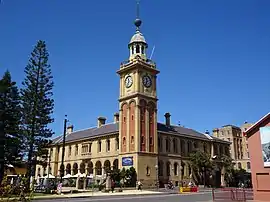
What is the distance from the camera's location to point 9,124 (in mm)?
38875

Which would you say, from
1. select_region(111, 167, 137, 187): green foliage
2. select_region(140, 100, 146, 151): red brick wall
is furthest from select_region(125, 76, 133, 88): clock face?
select_region(111, 167, 137, 187): green foliage

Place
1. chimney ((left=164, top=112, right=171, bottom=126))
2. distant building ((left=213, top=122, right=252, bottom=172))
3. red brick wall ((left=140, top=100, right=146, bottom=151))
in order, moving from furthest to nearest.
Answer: distant building ((left=213, top=122, right=252, bottom=172)), chimney ((left=164, top=112, right=171, bottom=126)), red brick wall ((left=140, top=100, right=146, bottom=151))

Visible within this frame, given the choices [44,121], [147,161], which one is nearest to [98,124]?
[147,161]

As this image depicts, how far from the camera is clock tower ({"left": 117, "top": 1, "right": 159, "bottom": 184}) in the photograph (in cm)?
5203

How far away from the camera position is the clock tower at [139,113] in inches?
2048

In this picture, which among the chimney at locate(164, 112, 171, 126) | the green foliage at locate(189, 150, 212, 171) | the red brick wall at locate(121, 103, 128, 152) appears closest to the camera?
the red brick wall at locate(121, 103, 128, 152)

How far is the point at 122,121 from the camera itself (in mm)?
55750

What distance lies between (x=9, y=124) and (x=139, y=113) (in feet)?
72.6

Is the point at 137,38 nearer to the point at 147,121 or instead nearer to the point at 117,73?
the point at 117,73

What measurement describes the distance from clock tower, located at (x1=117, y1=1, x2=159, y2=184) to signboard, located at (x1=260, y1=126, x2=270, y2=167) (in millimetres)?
30739

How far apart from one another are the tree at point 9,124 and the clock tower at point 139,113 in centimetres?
1932

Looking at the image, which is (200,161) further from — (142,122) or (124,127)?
(124,127)

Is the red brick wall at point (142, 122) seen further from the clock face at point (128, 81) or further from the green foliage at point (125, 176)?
the green foliage at point (125, 176)

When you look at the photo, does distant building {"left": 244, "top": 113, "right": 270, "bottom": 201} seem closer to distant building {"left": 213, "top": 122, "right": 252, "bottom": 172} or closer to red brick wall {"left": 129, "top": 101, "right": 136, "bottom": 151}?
red brick wall {"left": 129, "top": 101, "right": 136, "bottom": 151}
